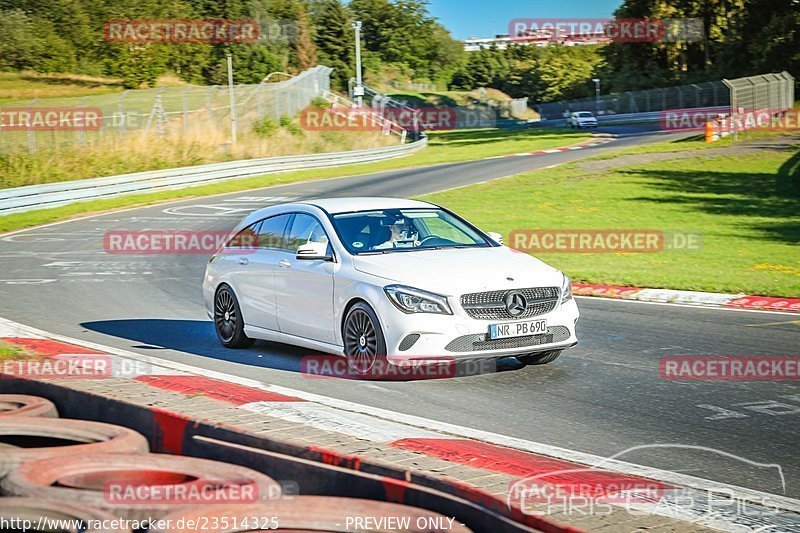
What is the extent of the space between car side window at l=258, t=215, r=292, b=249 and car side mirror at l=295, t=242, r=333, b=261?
89 centimetres

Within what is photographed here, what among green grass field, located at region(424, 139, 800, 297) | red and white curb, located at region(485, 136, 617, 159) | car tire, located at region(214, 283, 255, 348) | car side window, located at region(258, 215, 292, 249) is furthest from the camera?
red and white curb, located at region(485, 136, 617, 159)

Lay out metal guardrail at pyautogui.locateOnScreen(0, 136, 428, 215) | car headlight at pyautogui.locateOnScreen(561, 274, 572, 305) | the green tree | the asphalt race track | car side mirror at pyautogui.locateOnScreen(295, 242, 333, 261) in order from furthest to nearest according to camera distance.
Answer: the green tree, metal guardrail at pyautogui.locateOnScreen(0, 136, 428, 215), car side mirror at pyautogui.locateOnScreen(295, 242, 333, 261), car headlight at pyautogui.locateOnScreen(561, 274, 572, 305), the asphalt race track

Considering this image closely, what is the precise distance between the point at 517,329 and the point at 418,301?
3.03 ft

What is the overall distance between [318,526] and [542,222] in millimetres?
21242

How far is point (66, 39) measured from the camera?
84500mm

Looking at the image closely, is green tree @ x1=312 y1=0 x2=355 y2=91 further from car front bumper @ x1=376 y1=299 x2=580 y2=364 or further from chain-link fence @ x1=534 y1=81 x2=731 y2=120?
car front bumper @ x1=376 y1=299 x2=580 y2=364

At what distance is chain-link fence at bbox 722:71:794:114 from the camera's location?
4669 cm

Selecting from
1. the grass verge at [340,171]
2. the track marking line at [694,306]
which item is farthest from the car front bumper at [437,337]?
the grass verge at [340,171]

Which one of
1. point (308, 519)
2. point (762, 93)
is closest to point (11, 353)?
point (308, 519)

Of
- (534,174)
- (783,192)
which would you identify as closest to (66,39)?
(534,174)

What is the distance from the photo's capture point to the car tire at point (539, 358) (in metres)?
10.0

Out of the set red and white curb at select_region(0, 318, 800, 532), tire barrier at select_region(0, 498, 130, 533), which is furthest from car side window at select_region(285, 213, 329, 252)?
tire barrier at select_region(0, 498, 130, 533)

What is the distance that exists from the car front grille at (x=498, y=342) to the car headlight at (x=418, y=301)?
28 centimetres

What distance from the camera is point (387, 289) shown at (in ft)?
30.5
